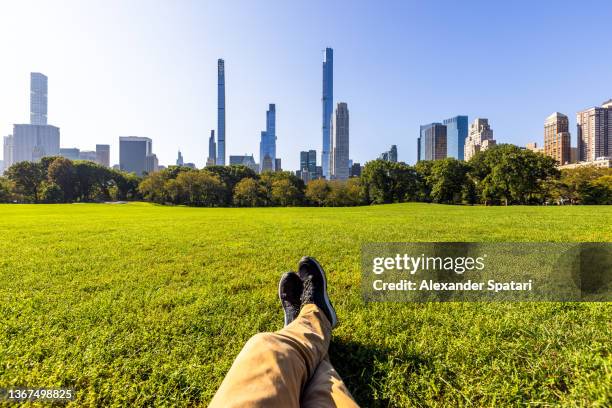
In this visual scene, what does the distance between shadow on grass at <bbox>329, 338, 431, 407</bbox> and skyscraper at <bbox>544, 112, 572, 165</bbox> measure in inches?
4741

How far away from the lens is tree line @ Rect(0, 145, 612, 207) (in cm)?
3928

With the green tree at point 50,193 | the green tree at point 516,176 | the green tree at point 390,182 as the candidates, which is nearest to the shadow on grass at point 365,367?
the green tree at point 516,176

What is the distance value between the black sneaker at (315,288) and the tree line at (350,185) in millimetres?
43900

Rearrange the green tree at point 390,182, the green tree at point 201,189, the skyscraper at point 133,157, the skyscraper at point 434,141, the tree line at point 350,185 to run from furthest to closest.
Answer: the skyscraper at point 133,157, the skyscraper at point 434,141, the green tree at point 390,182, the green tree at point 201,189, the tree line at point 350,185

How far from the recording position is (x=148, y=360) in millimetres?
2096

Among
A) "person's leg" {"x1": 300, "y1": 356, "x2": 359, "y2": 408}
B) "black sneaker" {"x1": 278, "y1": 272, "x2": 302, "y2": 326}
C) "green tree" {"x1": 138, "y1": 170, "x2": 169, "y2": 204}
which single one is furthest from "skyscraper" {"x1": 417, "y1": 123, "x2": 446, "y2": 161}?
"person's leg" {"x1": 300, "y1": 356, "x2": 359, "y2": 408}

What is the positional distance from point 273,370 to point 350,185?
5126cm

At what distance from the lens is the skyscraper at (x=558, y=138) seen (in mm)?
97438

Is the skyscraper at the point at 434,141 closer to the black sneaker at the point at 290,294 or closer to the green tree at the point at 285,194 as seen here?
the green tree at the point at 285,194

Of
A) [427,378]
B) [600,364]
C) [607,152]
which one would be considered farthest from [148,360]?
[607,152]

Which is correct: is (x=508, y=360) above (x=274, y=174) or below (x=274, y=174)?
below

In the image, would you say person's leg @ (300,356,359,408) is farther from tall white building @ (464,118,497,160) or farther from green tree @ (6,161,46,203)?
tall white building @ (464,118,497,160)

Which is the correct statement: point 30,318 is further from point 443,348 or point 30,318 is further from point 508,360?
point 508,360

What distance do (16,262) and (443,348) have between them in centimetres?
633
